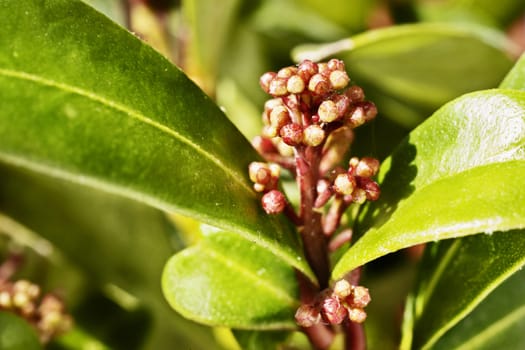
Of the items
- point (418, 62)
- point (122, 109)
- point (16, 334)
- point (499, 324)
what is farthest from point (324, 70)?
point (418, 62)

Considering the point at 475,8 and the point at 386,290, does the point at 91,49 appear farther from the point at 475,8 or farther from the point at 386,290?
the point at 475,8

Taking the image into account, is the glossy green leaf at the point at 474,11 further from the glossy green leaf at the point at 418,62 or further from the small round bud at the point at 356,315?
the small round bud at the point at 356,315

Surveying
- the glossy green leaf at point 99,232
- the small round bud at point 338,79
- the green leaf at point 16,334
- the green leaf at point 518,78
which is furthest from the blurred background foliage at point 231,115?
the small round bud at point 338,79

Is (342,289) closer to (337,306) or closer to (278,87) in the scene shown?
(337,306)

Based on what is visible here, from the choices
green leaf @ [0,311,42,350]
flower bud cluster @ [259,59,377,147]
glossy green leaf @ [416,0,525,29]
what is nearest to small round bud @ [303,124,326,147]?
flower bud cluster @ [259,59,377,147]

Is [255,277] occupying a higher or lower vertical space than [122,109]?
lower

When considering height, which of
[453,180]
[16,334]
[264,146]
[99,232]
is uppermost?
[453,180]
